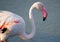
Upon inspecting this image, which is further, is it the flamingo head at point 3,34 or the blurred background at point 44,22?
the blurred background at point 44,22

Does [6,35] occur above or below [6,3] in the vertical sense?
→ below

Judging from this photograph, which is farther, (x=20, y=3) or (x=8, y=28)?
(x=20, y=3)

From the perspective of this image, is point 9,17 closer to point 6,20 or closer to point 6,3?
point 6,20

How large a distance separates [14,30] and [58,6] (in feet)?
9.08

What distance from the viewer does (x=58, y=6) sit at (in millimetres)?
5176

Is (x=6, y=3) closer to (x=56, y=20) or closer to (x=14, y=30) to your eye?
(x=56, y=20)

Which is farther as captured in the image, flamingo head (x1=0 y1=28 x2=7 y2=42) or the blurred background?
the blurred background

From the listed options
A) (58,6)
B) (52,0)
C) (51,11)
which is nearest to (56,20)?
(51,11)

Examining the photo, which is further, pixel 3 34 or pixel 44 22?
pixel 44 22

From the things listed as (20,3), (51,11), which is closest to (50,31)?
(51,11)

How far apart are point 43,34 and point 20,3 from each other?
2.26 meters

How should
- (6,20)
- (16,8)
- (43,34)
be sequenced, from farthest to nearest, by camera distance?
1. (16,8)
2. (43,34)
3. (6,20)

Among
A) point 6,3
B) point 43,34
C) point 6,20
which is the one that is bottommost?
point 43,34

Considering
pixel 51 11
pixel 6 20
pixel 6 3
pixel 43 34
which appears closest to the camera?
pixel 6 20
